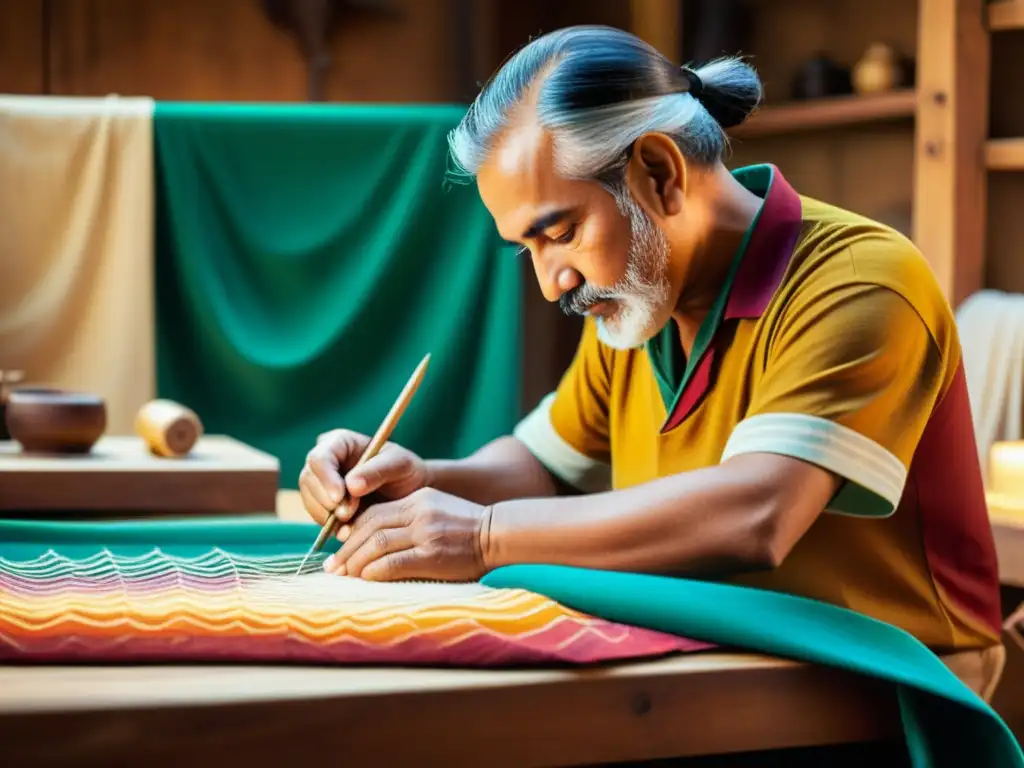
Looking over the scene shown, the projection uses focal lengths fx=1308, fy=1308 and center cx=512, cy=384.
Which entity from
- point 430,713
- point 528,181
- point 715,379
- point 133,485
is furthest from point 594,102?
point 133,485

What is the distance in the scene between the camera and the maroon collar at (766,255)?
1462mm

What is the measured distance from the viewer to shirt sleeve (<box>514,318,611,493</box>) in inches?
71.9

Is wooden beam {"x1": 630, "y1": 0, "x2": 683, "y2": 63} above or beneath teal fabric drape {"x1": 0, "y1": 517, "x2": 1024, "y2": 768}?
above

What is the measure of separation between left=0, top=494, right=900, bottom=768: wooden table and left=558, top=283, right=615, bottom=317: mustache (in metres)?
0.48

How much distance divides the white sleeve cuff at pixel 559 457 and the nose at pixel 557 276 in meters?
0.40

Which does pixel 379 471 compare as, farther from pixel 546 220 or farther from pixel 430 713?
pixel 430 713

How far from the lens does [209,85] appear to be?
378 centimetres

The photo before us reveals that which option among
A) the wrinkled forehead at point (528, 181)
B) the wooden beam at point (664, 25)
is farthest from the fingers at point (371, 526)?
the wooden beam at point (664, 25)

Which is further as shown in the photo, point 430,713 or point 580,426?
point 580,426

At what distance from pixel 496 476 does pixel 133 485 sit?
62cm

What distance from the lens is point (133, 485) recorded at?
2.04 metres

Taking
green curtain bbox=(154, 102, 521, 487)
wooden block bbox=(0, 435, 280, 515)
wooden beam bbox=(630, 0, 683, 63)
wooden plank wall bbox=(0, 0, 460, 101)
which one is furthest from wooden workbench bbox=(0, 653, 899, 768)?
wooden plank wall bbox=(0, 0, 460, 101)

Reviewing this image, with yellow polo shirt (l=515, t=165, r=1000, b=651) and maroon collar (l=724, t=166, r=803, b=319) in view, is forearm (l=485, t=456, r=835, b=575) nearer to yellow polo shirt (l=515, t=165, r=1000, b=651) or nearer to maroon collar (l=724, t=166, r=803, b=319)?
yellow polo shirt (l=515, t=165, r=1000, b=651)

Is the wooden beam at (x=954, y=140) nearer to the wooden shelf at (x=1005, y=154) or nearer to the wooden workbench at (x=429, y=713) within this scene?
the wooden shelf at (x=1005, y=154)
